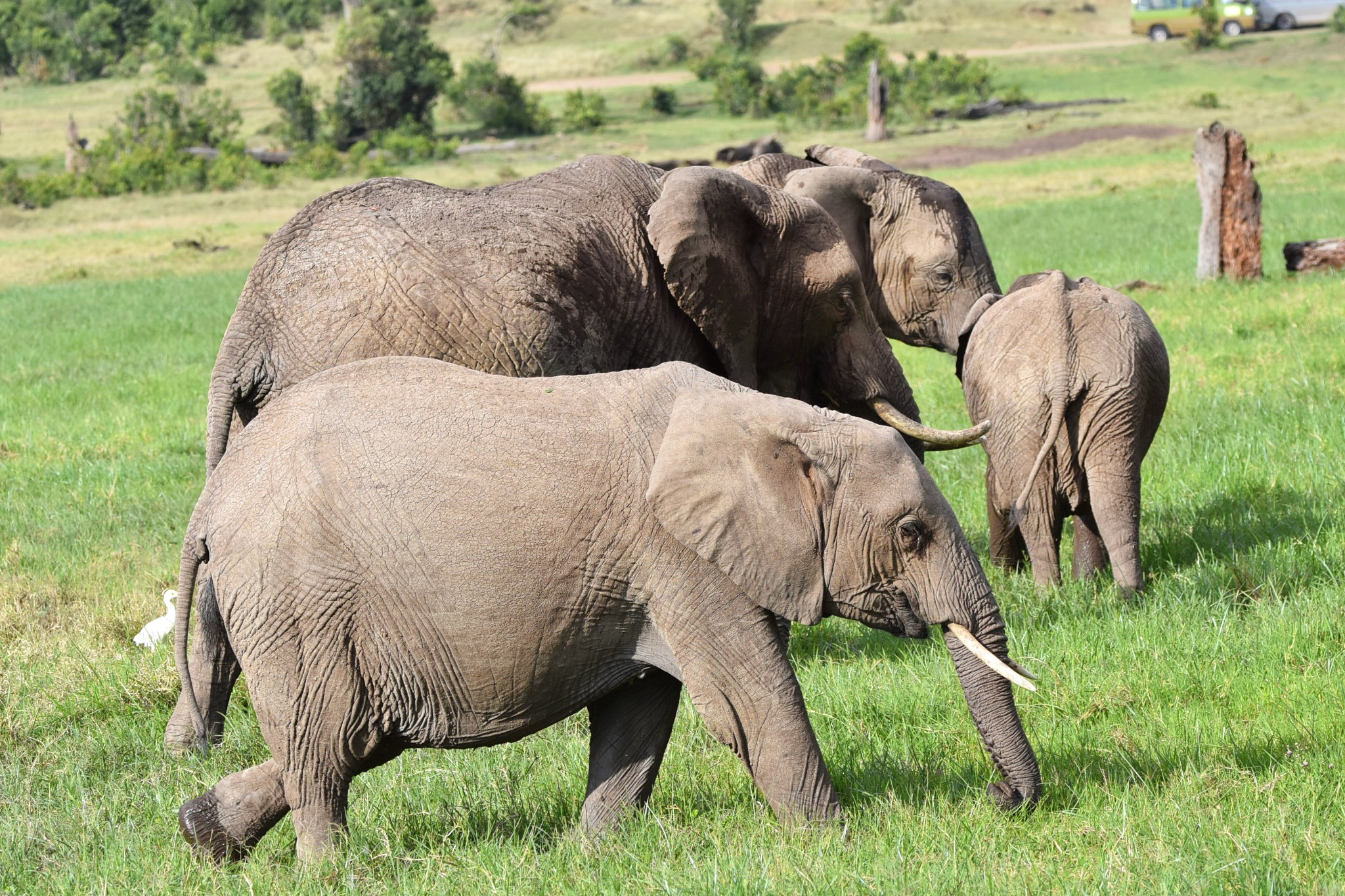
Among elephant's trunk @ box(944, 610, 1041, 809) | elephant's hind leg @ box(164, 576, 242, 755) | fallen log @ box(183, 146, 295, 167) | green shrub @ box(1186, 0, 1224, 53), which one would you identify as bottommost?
fallen log @ box(183, 146, 295, 167)

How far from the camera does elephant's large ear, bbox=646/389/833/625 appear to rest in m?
3.92

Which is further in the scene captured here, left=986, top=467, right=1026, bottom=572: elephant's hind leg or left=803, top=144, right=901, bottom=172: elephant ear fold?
left=803, top=144, right=901, bottom=172: elephant ear fold

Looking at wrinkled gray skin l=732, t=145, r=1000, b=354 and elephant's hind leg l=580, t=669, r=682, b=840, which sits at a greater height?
wrinkled gray skin l=732, t=145, r=1000, b=354

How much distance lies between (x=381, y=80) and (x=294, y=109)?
9.87 feet

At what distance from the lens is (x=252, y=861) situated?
14.3 ft

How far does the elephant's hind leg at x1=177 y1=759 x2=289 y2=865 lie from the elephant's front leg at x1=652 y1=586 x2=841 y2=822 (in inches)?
49.2

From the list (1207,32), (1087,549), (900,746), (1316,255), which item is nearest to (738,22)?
(1207,32)

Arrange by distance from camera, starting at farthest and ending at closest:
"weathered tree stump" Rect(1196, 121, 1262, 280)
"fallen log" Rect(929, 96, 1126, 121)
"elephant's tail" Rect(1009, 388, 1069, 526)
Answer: "fallen log" Rect(929, 96, 1126, 121)
"weathered tree stump" Rect(1196, 121, 1262, 280)
"elephant's tail" Rect(1009, 388, 1069, 526)

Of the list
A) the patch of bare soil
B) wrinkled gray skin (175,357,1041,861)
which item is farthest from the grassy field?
the patch of bare soil

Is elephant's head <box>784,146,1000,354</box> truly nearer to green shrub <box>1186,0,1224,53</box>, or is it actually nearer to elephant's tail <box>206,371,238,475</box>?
elephant's tail <box>206,371,238,475</box>

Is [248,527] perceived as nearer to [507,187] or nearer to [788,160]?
[507,187]

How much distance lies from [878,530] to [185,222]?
3216 cm

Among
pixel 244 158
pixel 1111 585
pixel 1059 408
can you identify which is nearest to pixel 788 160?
pixel 1059 408

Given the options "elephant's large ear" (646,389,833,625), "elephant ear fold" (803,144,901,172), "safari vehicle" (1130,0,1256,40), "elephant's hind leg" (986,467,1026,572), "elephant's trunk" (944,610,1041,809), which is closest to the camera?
"elephant's large ear" (646,389,833,625)
